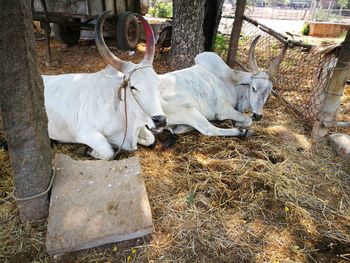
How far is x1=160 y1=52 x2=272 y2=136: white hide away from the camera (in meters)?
3.83

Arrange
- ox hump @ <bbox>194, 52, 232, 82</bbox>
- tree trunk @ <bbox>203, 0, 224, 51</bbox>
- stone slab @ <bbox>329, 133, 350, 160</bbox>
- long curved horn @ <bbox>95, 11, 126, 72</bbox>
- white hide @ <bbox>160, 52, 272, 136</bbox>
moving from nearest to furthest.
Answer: long curved horn @ <bbox>95, 11, 126, 72</bbox> < stone slab @ <bbox>329, 133, 350, 160</bbox> < white hide @ <bbox>160, 52, 272, 136</bbox> < ox hump @ <bbox>194, 52, 232, 82</bbox> < tree trunk @ <bbox>203, 0, 224, 51</bbox>

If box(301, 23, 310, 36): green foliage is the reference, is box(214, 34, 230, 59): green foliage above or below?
above

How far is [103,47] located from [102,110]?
653 millimetres

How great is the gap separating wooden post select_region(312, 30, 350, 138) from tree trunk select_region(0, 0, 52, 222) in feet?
9.77

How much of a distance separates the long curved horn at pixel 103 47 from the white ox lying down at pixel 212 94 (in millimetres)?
869

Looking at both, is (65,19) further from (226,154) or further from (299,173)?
(299,173)

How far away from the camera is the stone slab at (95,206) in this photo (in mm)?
2152

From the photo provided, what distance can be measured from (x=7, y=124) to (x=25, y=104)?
0.18 metres

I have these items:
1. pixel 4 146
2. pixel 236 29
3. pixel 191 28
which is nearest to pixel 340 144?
pixel 236 29

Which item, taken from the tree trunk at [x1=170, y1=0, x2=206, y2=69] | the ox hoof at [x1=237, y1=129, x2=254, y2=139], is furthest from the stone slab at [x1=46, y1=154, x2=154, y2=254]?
the tree trunk at [x1=170, y1=0, x2=206, y2=69]

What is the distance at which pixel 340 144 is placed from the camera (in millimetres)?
3533

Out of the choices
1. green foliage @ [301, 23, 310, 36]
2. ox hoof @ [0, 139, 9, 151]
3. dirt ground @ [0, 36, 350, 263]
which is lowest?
green foliage @ [301, 23, 310, 36]

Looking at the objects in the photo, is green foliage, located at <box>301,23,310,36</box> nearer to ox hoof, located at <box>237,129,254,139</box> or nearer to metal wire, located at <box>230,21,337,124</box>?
metal wire, located at <box>230,21,337,124</box>

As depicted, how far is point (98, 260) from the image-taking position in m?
2.13
